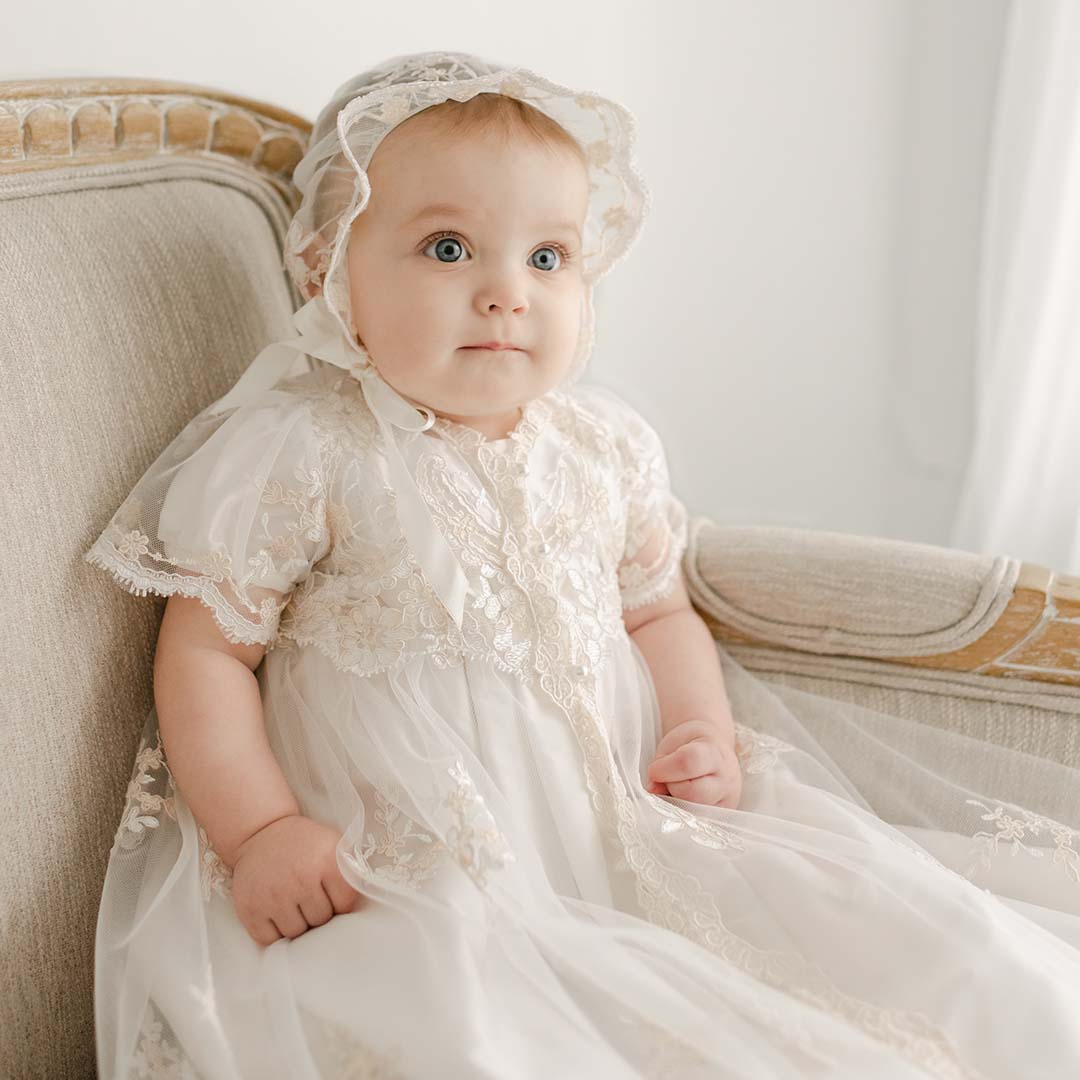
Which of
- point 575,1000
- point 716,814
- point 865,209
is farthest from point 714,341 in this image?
point 575,1000

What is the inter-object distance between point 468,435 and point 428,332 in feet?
0.37

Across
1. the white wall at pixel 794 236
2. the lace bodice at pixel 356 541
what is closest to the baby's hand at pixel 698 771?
the lace bodice at pixel 356 541

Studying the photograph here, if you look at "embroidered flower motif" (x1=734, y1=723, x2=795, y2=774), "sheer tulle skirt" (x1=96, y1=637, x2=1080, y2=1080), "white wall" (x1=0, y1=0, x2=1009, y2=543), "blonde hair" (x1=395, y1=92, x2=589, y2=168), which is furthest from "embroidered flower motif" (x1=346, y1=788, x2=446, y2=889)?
"white wall" (x1=0, y1=0, x2=1009, y2=543)

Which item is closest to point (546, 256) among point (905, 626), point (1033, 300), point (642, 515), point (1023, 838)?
point (642, 515)

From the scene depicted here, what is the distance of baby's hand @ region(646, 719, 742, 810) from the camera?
1.03m

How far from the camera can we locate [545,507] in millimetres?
1079

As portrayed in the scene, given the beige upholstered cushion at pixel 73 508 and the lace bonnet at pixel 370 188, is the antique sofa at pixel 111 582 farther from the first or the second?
the lace bonnet at pixel 370 188

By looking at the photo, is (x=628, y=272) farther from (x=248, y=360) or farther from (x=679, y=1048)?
(x=679, y=1048)

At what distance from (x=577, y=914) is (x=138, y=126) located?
0.84 metres

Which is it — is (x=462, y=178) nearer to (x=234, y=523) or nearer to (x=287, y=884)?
(x=234, y=523)

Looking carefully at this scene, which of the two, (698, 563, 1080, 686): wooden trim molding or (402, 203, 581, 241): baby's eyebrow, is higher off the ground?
(402, 203, 581, 241): baby's eyebrow

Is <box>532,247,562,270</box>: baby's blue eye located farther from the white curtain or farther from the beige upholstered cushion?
the white curtain

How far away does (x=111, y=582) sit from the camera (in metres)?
0.98

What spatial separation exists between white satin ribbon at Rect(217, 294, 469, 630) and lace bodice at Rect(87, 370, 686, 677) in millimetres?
10
